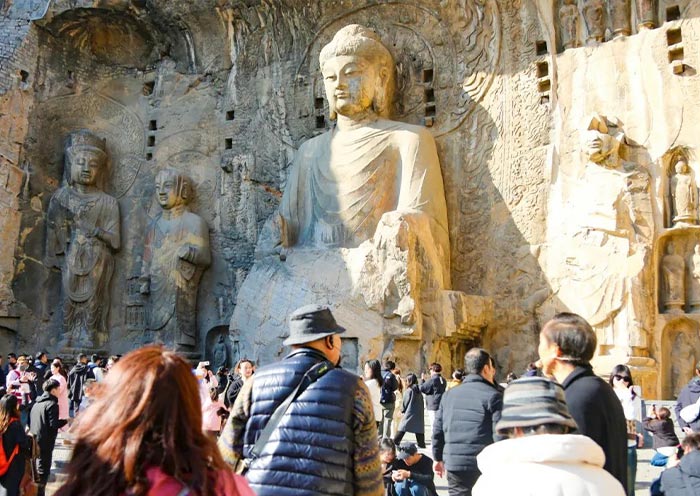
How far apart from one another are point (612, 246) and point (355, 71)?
4461 millimetres

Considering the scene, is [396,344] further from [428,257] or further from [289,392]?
[289,392]

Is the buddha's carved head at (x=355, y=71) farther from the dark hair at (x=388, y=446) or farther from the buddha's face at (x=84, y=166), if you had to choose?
the dark hair at (x=388, y=446)

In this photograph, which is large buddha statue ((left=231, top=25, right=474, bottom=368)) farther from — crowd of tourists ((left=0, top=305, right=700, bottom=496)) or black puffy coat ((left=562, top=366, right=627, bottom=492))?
black puffy coat ((left=562, top=366, right=627, bottom=492))

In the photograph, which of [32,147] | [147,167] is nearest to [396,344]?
[147,167]

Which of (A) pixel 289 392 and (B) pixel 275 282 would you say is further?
(B) pixel 275 282

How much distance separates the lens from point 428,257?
36.1 feet

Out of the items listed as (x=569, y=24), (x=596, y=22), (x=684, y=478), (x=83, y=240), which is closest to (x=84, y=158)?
(x=83, y=240)

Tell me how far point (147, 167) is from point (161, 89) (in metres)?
1.44

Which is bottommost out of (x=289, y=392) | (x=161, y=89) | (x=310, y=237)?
(x=289, y=392)

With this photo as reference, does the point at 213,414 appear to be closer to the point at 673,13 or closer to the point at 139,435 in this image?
the point at 139,435

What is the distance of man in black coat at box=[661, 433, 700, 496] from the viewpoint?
311cm

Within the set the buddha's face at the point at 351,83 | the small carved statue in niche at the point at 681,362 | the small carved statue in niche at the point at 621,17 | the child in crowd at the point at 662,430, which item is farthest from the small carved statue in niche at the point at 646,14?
the child in crowd at the point at 662,430

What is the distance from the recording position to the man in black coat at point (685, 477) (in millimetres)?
3109

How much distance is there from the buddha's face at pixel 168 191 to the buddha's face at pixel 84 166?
142cm
